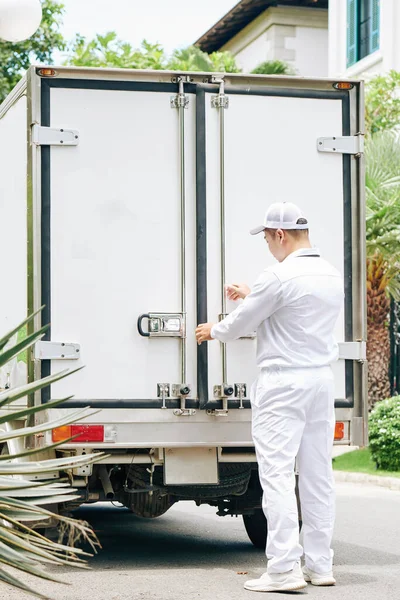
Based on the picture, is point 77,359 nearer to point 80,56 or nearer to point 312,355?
point 312,355

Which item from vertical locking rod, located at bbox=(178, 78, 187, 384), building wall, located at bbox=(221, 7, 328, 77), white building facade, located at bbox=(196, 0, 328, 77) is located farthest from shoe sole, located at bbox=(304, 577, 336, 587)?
building wall, located at bbox=(221, 7, 328, 77)

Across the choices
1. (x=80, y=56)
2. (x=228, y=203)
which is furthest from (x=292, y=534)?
(x=80, y=56)

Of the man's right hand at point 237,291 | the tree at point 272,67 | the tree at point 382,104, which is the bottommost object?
the man's right hand at point 237,291

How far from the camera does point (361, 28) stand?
85.4 ft

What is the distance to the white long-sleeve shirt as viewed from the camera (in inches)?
275

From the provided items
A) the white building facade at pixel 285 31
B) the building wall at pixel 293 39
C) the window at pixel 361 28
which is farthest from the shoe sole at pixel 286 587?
the building wall at pixel 293 39

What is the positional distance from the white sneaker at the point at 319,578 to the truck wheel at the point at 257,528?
1579 millimetres

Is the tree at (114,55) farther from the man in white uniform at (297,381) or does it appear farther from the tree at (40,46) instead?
the man in white uniform at (297,381)

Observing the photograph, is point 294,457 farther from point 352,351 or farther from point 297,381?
point 352,351

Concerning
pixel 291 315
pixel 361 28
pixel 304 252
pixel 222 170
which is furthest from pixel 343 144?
pixel 361 28

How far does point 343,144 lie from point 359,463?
9.09 m

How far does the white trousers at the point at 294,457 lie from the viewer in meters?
6.70

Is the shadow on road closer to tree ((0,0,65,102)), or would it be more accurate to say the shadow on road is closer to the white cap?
the white cap

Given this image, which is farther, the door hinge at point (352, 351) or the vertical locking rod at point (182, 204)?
the door hinge at point (352, 351)
